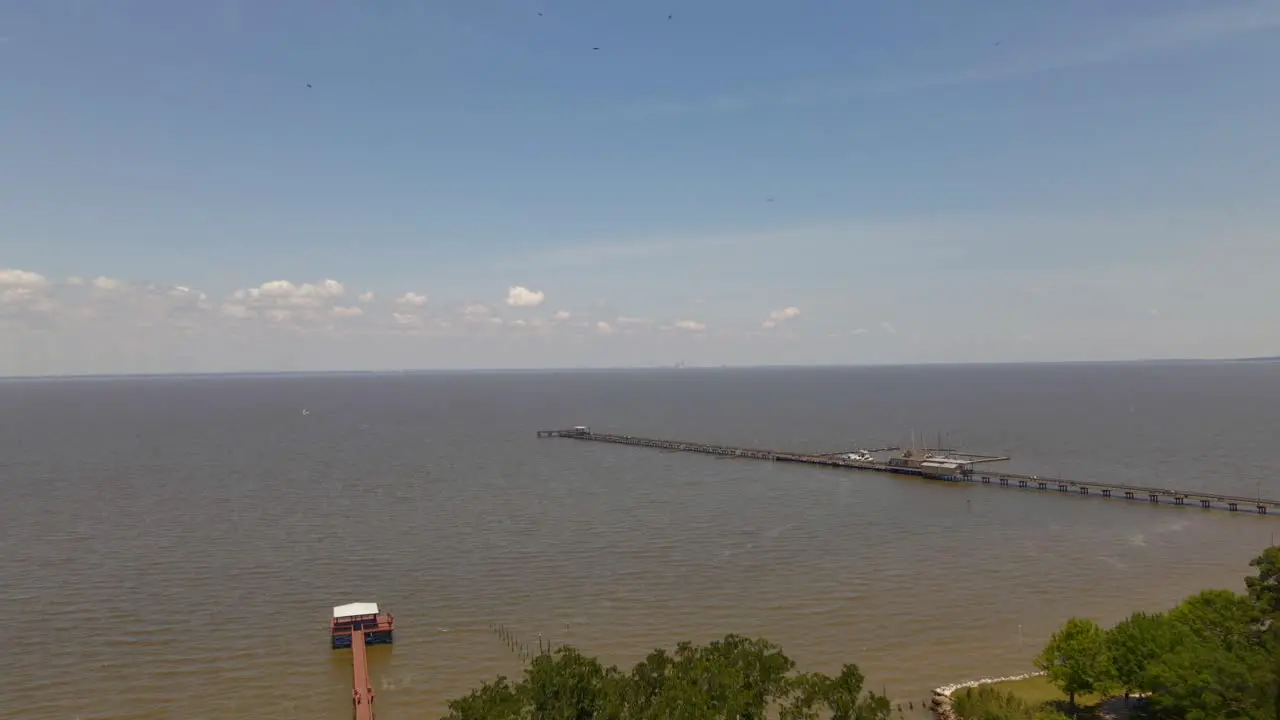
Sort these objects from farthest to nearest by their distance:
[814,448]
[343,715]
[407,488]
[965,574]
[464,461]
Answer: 1. [814,448]
2. [464,461]
3. [407,488]
4. [965,574]
5. [343,715]

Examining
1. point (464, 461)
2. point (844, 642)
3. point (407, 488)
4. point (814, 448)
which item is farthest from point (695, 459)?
point (844, 642)

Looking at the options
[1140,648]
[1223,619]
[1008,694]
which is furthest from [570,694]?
[1223,619]

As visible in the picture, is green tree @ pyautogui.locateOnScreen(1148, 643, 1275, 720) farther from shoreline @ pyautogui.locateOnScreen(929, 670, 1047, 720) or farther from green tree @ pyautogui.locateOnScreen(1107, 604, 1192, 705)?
shoreline @ pyautogui.locateOnScreen(929, 670, 1047, 720)

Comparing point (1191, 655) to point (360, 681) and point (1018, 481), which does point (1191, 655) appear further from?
point (1018, 481)

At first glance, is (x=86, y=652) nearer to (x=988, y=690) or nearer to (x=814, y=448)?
(x=988, y=690)

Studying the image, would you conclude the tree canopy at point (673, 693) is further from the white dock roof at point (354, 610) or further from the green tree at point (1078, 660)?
the white dock roof at point (354, 610)

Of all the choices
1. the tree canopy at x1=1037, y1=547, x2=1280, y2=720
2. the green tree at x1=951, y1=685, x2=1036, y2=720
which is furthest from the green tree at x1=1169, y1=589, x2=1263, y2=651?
the green tree at x1=951, y1=685, x2=1036, y2=720
